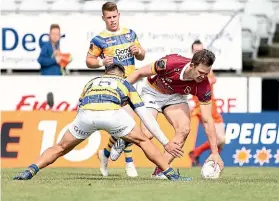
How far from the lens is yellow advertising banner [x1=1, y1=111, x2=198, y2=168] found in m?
17.6

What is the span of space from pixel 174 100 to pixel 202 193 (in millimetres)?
2924

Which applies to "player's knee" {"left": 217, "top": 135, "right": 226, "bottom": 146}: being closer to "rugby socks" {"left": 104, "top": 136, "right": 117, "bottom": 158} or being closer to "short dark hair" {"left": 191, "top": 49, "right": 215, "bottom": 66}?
→ "rugby socks" {"left": 104, "top": 136, "right": 117, "bottom": 158}

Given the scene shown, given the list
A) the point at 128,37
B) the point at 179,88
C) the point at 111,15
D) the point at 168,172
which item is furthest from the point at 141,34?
the point at 168,172

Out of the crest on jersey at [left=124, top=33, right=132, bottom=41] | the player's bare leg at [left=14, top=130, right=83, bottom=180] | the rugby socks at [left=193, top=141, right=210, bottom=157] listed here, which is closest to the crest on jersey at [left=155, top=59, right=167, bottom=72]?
the player's bare leg at [left=14, top=130, right=83, bottom=180]

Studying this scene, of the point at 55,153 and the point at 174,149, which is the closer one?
the point at 174,149

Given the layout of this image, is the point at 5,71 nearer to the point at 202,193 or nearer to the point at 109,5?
the point at 109,5

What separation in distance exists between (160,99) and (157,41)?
26.8 ft

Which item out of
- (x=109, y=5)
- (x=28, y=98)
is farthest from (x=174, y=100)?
(x=28, y=98)

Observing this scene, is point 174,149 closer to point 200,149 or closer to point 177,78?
point 177,78

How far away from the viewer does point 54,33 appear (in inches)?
768

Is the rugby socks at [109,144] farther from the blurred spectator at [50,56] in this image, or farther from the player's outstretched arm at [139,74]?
the blurred spectator at [50,56]

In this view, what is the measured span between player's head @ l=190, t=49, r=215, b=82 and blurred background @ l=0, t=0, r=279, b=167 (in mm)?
6059

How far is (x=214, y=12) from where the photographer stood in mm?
21625

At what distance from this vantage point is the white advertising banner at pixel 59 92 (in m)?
20.4
